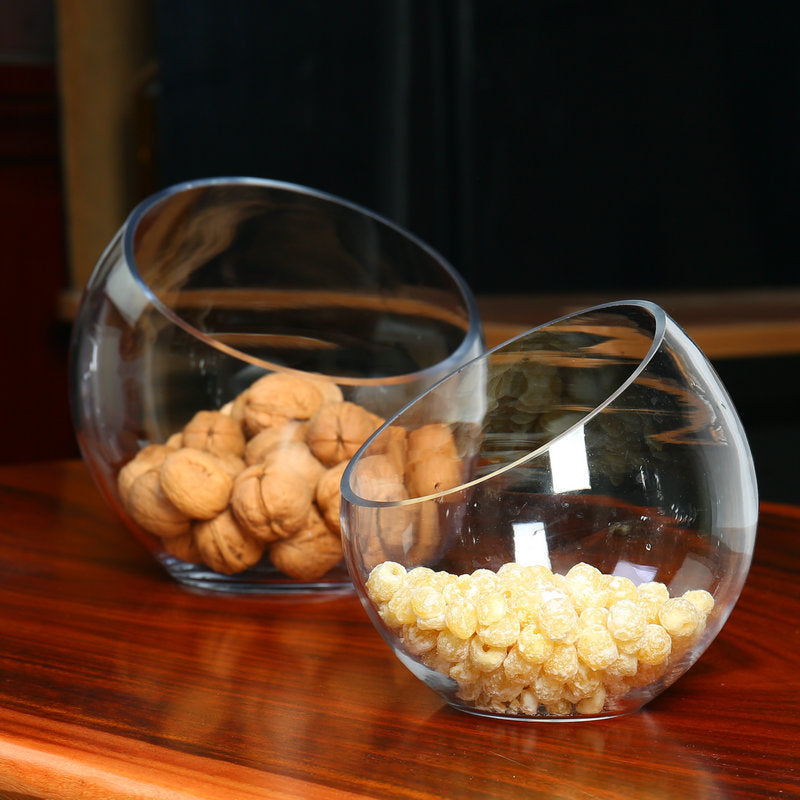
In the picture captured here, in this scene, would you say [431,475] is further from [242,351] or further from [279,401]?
[242,351]

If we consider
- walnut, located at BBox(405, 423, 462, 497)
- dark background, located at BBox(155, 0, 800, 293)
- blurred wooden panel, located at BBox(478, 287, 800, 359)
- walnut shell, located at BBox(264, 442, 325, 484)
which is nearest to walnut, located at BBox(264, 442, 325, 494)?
walnut shell, located at BBox(264, 442, 325, 484)

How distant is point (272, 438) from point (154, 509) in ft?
0.23

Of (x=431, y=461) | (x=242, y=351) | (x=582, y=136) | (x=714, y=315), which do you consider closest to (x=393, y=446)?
(x=431, y=461)

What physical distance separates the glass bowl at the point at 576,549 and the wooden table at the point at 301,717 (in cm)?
2

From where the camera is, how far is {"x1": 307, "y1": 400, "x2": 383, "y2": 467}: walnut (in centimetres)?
57

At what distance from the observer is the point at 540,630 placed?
0.39 m

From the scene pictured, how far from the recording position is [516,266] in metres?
1.86

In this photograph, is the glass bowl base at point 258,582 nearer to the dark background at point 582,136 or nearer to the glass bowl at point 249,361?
the glass bowl at point 249,361

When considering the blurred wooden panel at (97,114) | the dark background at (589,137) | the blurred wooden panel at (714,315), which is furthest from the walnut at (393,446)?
the blurred wooden panel at (97,114)

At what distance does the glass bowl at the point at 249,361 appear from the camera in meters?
0.57

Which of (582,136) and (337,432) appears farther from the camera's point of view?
(582,136)

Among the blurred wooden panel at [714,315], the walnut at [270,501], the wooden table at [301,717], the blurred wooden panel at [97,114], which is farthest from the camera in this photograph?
the blurred wooden panel at [97,114]

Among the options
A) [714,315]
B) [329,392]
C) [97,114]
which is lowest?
[714,315]

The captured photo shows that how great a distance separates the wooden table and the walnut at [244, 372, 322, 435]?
0.09m
